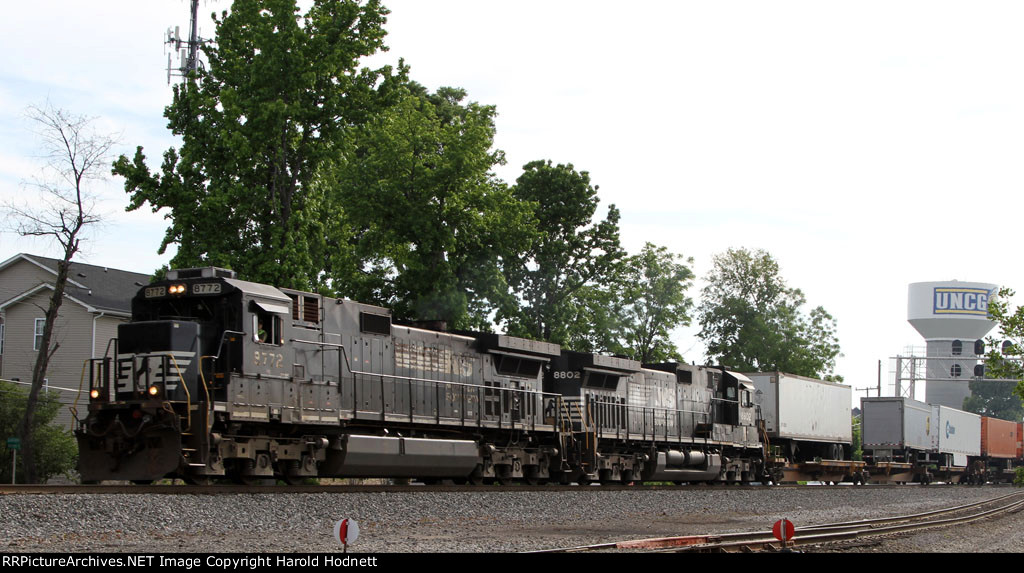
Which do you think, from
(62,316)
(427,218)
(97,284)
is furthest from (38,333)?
(427,218)

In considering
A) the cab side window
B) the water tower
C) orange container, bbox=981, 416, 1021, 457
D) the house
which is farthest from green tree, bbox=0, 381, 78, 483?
the water tower

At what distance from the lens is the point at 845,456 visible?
130ft

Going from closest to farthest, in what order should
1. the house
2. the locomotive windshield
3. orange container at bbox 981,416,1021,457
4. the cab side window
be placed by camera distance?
the cab side window < the locomotive windshield < the house < orange container at bbox 981,416,1021,457

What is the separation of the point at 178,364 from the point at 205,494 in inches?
91.1

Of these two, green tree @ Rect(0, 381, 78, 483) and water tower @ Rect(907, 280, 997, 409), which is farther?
water tower @ Rect(907, 280, 997, 409)

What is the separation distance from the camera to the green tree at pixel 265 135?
85.0 ft

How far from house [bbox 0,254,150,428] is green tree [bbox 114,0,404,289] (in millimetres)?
12750

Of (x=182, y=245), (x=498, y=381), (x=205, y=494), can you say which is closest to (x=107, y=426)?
A: (x=205, y=494)

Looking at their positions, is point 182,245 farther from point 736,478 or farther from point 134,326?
point 736,478

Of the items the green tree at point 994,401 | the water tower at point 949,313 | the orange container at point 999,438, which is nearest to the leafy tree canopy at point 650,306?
the orange container at point 999,438

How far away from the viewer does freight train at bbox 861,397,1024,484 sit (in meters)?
40.2

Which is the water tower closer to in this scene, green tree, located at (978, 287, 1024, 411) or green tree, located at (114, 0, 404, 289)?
green tree, located at (978, 287, 1024, 411)

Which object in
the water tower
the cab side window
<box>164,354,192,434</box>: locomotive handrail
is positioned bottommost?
<box>164,354,192,434</box>: locomotive handrail

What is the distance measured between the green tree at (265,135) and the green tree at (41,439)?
774 cm
